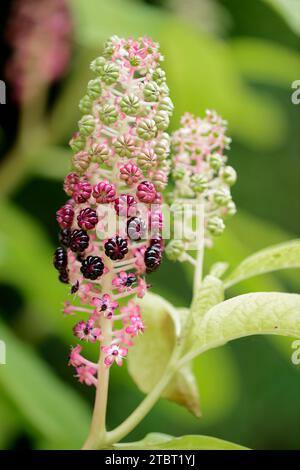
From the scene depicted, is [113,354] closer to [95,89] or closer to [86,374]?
[86,374]

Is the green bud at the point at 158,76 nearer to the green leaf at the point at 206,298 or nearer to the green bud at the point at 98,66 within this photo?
the green bud at the point at 98,66

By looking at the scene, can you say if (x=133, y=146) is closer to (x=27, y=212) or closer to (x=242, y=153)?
(x=27, y=212)

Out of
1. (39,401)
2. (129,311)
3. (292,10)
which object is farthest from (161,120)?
(39,401)

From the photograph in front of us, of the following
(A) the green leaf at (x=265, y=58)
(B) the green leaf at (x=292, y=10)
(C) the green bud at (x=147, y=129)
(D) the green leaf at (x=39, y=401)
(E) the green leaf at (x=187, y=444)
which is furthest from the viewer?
(A) the green leaf at (x=265, y=58)

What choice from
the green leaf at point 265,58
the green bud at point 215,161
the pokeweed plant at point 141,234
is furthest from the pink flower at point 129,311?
the green leaf at point 265,58

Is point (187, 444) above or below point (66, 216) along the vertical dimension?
below

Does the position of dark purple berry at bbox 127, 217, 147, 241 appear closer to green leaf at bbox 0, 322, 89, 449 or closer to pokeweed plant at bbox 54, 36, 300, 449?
pokeweed plant at bbox 54, 36, 300, 449
